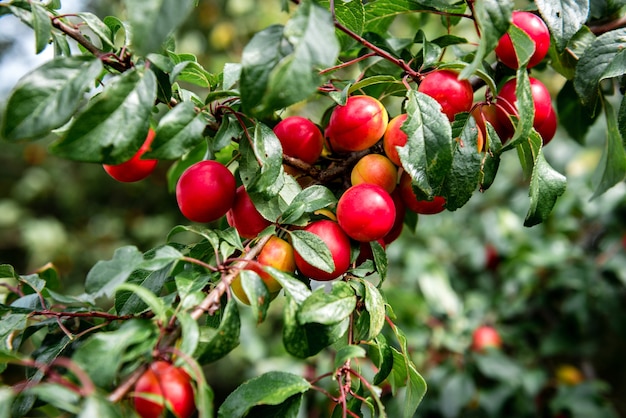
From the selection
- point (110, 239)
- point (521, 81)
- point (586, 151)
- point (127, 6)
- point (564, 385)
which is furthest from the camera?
point (110, 239)

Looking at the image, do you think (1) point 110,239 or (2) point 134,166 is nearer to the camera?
(2) point 134,166

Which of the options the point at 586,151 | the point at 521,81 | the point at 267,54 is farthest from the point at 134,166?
the point at 586,151

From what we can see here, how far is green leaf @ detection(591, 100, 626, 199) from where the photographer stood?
0.65 meters

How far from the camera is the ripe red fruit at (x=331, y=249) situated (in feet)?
1.73

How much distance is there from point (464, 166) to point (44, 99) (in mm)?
363

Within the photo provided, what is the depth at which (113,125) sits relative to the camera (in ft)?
1.34

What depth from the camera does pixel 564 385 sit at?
4.49 feet

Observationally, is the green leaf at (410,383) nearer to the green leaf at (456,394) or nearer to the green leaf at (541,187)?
the green leaf at (541,187)

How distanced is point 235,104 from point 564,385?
1218 mm

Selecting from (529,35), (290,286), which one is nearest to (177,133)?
(290,286)

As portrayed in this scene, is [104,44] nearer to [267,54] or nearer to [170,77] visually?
[170,77]

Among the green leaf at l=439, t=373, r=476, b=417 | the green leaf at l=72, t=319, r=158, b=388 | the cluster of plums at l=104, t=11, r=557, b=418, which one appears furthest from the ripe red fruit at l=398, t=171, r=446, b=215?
the green leaf at l=439, t=373, r=476, b=417

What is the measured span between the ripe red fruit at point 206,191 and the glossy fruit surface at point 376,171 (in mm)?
134

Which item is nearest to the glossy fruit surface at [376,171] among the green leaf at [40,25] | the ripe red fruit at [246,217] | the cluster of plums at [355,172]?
the cluster of plums at [355,172]
